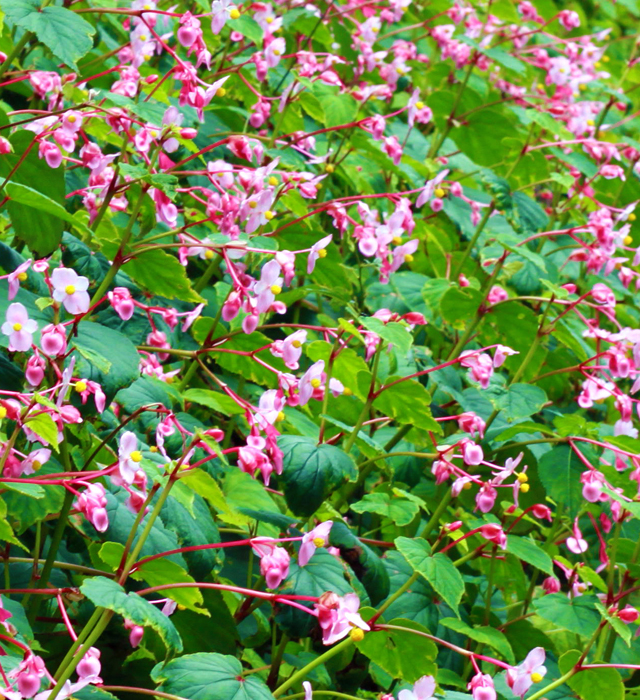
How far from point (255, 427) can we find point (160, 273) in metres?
0.47

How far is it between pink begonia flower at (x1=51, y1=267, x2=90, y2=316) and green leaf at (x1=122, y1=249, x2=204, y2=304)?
351 mm

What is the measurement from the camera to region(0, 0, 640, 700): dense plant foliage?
1251mm

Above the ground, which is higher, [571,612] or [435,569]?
[435,569]

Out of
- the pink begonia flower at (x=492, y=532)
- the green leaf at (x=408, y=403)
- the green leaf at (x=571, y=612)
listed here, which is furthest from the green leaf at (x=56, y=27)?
the green leaf at (x=571, y=612)

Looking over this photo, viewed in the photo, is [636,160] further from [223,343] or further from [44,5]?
[44,5]

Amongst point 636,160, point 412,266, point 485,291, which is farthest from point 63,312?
point 636,160

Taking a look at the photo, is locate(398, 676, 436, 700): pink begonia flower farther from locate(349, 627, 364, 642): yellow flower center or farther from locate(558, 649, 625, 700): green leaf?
locate(558, 649, 625, 700): green leaf

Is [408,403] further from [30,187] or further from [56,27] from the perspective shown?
[56,27]

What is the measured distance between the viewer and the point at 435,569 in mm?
1604

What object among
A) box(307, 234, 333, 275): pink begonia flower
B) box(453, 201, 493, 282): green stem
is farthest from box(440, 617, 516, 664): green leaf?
box(453, 201, 493, 282): green stem

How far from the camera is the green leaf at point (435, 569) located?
5.16 ft

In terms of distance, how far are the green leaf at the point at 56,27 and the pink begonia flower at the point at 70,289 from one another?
39 centimetres

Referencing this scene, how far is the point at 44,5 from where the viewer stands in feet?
5.12

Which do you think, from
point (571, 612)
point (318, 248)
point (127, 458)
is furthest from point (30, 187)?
point (571, 612)
